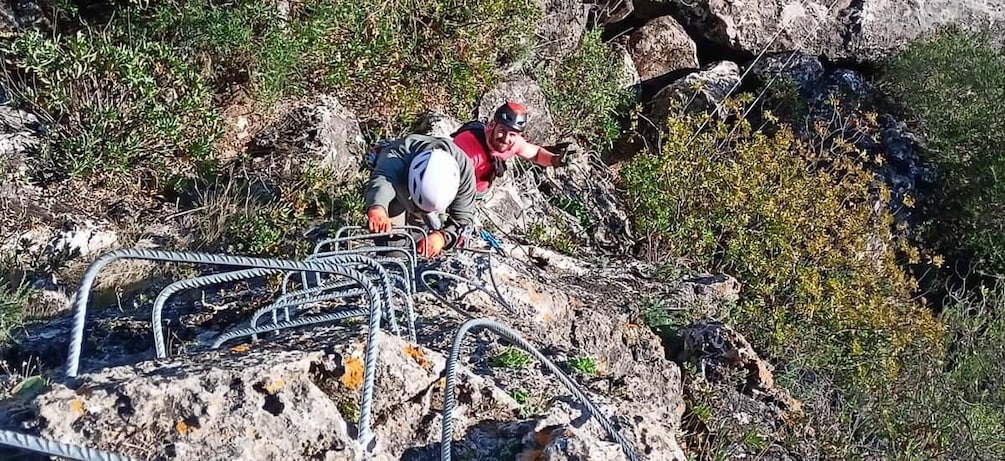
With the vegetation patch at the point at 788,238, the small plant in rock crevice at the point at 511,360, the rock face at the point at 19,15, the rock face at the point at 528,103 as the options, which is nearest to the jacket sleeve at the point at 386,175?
the small plant in rock crevice at the point at 511,360

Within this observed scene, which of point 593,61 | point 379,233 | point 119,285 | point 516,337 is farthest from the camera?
point 593,61

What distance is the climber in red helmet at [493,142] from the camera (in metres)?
4.51

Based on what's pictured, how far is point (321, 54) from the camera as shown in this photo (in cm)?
652

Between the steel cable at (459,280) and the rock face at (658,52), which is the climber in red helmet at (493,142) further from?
the rock face at (658,52)

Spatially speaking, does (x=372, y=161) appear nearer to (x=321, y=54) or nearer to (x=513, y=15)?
(x=321, y=54)

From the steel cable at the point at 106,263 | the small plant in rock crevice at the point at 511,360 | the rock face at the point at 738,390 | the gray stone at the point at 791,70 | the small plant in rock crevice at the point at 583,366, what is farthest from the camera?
→ the gray stone at the point at 791,70

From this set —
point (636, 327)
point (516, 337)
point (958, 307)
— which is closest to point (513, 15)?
point (636, 327)

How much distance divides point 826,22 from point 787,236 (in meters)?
4.58

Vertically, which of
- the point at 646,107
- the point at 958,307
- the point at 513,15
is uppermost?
the point at 513,15

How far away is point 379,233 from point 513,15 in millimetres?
4391

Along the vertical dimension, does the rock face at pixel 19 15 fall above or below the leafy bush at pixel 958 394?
above

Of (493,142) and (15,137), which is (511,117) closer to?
(493,142)

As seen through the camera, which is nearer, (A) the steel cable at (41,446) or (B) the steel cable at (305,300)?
(A) the steel cable at (41,446)

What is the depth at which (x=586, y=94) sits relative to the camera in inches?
333
